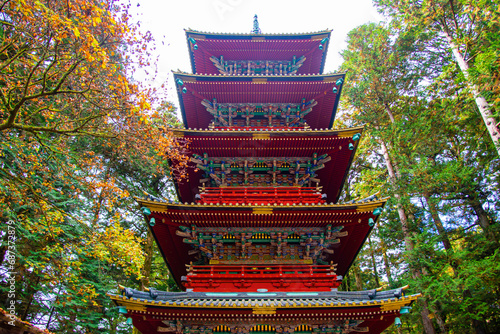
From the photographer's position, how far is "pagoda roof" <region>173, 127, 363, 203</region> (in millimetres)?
8953

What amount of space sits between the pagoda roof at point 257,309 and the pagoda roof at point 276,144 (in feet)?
13.5

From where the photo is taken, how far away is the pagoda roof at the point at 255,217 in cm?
759

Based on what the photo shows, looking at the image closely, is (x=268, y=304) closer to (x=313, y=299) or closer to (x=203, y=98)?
(x=313, y=299)

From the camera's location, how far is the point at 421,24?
12812 mm

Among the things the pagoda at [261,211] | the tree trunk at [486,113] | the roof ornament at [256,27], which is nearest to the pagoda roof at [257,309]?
the pagoda at [261,211]

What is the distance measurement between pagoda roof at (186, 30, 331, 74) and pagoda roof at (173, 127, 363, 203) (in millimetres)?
4435

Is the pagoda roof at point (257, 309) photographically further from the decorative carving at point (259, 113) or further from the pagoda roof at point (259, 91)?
the pagoda roof at point (259, 91)

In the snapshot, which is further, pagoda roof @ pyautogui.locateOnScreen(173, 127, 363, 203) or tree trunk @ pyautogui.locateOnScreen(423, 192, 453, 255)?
tree trunk @ pyautogui.locateOnScreen(423, 192, 453, 255)

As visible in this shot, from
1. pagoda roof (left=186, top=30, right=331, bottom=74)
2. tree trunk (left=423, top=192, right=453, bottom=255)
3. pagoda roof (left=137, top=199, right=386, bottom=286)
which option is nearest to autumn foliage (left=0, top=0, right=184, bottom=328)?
pagoda roof (left=137, top=199, right=386, bottom=286)

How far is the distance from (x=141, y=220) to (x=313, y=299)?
11.6 meters

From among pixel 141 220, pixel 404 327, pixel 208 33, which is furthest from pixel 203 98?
pixel 404 327

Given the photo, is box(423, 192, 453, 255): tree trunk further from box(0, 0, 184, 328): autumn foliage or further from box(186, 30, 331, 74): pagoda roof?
box(0, 0, 184, 328): autumn foliage

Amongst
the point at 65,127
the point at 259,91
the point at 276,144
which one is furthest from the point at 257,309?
the point at 259,91

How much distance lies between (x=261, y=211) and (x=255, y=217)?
1.18ft
